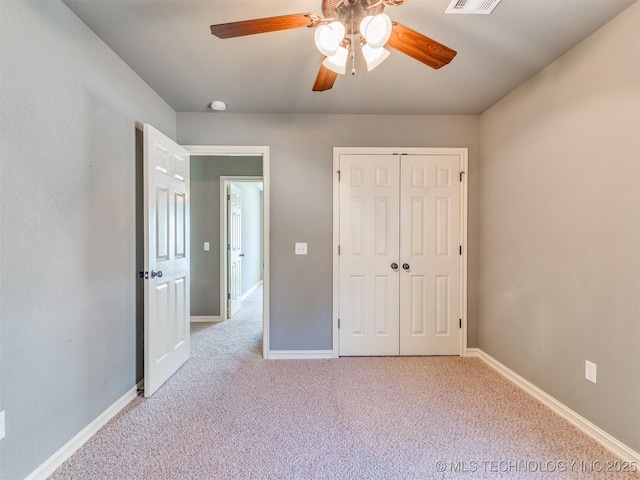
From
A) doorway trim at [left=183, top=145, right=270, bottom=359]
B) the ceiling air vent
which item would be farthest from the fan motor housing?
doorway trim at [left=183, top=145, right=270, bottom=359]

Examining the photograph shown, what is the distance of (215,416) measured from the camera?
5.85ft

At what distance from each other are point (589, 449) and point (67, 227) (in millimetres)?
3149

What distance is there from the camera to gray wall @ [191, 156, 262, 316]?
3691 millimetres

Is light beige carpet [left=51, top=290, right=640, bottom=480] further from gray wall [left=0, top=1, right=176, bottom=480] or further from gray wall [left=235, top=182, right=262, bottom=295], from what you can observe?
gray wall [left=235, top=182, right=262, bottom=295]

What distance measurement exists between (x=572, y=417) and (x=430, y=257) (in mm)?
1451

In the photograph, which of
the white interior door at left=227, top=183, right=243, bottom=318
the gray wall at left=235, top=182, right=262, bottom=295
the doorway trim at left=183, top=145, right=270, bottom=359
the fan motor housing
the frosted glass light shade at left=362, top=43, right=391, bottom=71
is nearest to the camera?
the fan motor housing

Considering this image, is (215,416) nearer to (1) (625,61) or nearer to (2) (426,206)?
(2) (426,206)

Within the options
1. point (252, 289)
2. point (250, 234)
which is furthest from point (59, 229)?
point (252, 289)

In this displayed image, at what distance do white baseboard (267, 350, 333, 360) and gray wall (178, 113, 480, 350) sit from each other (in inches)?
1.6

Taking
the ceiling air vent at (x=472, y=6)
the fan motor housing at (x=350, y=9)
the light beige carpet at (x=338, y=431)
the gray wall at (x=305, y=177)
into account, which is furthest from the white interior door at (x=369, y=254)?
the fan motor housing at (x=350, y=9)

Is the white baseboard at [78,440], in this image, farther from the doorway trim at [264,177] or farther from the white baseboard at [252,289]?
the white baseboard at [252,289]

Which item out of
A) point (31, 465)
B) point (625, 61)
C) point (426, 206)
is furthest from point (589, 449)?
point (31, 465)

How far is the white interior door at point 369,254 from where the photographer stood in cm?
265

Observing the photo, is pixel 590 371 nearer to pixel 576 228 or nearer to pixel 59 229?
pixel 576 228
